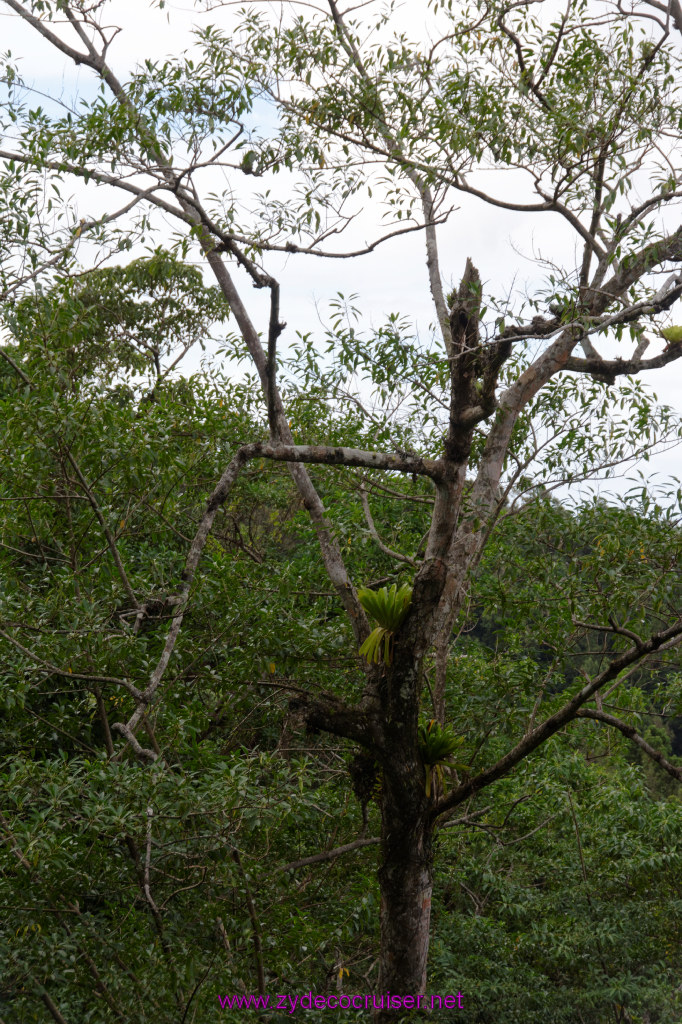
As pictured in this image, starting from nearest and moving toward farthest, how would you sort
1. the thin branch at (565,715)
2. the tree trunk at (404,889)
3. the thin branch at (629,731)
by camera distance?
the thin branch at (565,715), the thin branch at (629,731), the tree trunk at (404,889)

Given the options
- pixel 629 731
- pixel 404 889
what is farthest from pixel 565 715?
pixel 404 889

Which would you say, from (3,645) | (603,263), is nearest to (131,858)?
(3,645)

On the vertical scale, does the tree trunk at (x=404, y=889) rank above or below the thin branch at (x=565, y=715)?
below

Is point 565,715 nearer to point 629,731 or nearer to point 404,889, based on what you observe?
point 629,731

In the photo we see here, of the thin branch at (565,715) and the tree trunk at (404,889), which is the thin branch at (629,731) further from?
the tree trunk at (404,889)

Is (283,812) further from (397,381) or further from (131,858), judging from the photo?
(397,381)

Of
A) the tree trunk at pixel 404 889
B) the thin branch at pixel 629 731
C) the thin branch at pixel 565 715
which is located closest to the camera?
the thin branch at pixel 565 715

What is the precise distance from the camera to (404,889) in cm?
431

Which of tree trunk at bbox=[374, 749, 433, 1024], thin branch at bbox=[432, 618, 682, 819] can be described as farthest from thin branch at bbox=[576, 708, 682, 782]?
tree trunk at bbox=[374, 749, 433, 1024]

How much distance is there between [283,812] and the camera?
3438 mm

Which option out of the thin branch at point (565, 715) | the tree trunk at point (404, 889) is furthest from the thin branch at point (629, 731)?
the tree trunk at point (404, 889)

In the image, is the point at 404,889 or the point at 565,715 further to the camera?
the point at 404,889

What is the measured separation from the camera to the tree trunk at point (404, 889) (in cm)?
431

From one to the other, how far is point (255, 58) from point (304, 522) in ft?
13.2
